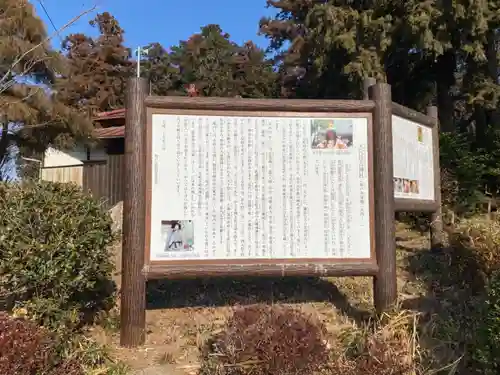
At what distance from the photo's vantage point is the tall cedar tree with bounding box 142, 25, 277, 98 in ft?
70.1

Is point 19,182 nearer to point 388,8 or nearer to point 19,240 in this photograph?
point 19,240

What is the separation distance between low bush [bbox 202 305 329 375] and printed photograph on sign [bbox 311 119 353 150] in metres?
1.80

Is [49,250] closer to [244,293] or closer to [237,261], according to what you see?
[237,261]

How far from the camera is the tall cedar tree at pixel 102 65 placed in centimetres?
2402

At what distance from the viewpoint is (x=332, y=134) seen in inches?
180

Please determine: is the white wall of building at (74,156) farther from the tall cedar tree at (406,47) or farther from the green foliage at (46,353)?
the green foliage at (46,353)

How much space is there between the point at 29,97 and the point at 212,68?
13379 mm

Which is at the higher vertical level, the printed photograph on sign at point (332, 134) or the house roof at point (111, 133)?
the house roof at point (111, 133)

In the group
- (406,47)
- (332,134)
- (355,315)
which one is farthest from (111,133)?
(355,315)

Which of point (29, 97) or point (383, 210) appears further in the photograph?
point (29, 97)

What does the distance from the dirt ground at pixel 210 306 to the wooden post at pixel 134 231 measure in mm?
215

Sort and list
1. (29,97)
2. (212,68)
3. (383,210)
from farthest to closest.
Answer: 1. (212,68)
2. (29,97)
3. (383,210)

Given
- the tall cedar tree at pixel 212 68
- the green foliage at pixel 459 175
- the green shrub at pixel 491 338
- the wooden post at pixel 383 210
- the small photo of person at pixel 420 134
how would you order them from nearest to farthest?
the green shrub at pixel 491 338 → the wooden post at pixel 383 210 → the small photo of person at pixel 420 134 → the green foliage at pixel 459 175 → the tall cedar tree at pixel 212 68

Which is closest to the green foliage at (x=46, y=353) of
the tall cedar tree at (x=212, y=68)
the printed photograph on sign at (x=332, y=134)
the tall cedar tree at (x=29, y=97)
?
the printed photograph on sign at (x=332, y=134)
